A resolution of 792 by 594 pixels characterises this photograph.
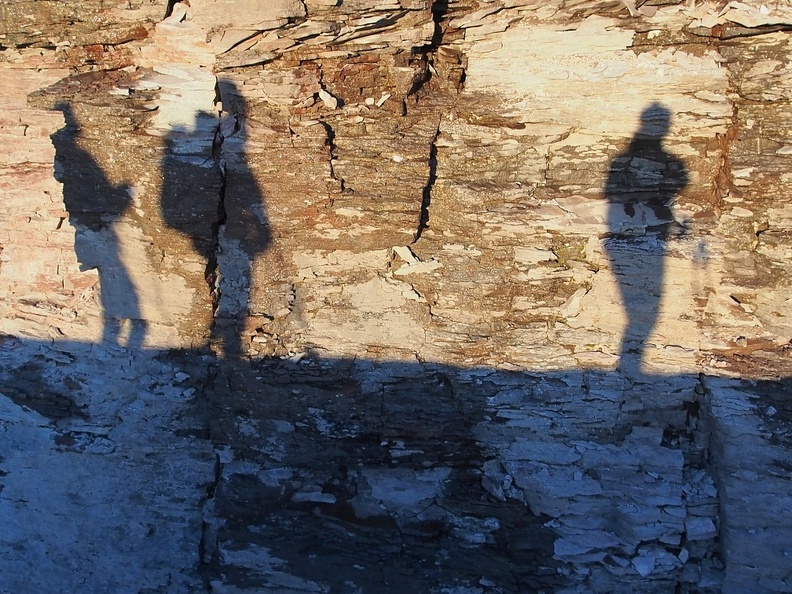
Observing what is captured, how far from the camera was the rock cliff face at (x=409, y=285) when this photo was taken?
289cm

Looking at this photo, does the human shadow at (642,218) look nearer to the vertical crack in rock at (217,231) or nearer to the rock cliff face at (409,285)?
the rock cliff face at (409,285)

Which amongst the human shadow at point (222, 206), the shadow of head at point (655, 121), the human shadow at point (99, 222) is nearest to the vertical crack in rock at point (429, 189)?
the human shadow at point (222, 206)

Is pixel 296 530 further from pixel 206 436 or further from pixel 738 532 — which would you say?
pixel 738 532

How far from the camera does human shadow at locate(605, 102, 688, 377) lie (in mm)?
2898

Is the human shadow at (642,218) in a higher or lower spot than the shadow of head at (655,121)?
lower

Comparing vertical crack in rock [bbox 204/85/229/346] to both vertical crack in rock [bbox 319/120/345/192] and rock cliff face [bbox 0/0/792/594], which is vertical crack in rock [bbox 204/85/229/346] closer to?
rock cliff face [bbox 0/0/792/594]

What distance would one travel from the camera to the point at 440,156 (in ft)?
10.2

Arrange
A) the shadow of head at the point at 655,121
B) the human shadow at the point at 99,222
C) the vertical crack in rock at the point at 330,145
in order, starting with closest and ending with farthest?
the shadow of head at the point at 655,121 < the vertical crack in rock at the point at 330,145 < the human shadow at the point at 99,222

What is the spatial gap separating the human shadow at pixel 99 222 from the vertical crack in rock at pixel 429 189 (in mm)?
1678

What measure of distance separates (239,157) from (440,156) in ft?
3.65

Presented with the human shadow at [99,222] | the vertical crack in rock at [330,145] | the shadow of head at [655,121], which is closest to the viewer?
the shadow of head at [655,121]

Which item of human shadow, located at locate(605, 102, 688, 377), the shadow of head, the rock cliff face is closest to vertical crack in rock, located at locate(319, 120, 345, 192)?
the rock cliff face

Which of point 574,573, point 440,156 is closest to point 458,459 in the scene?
point 574,573

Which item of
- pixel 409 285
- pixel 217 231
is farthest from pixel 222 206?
pixel 409 285
